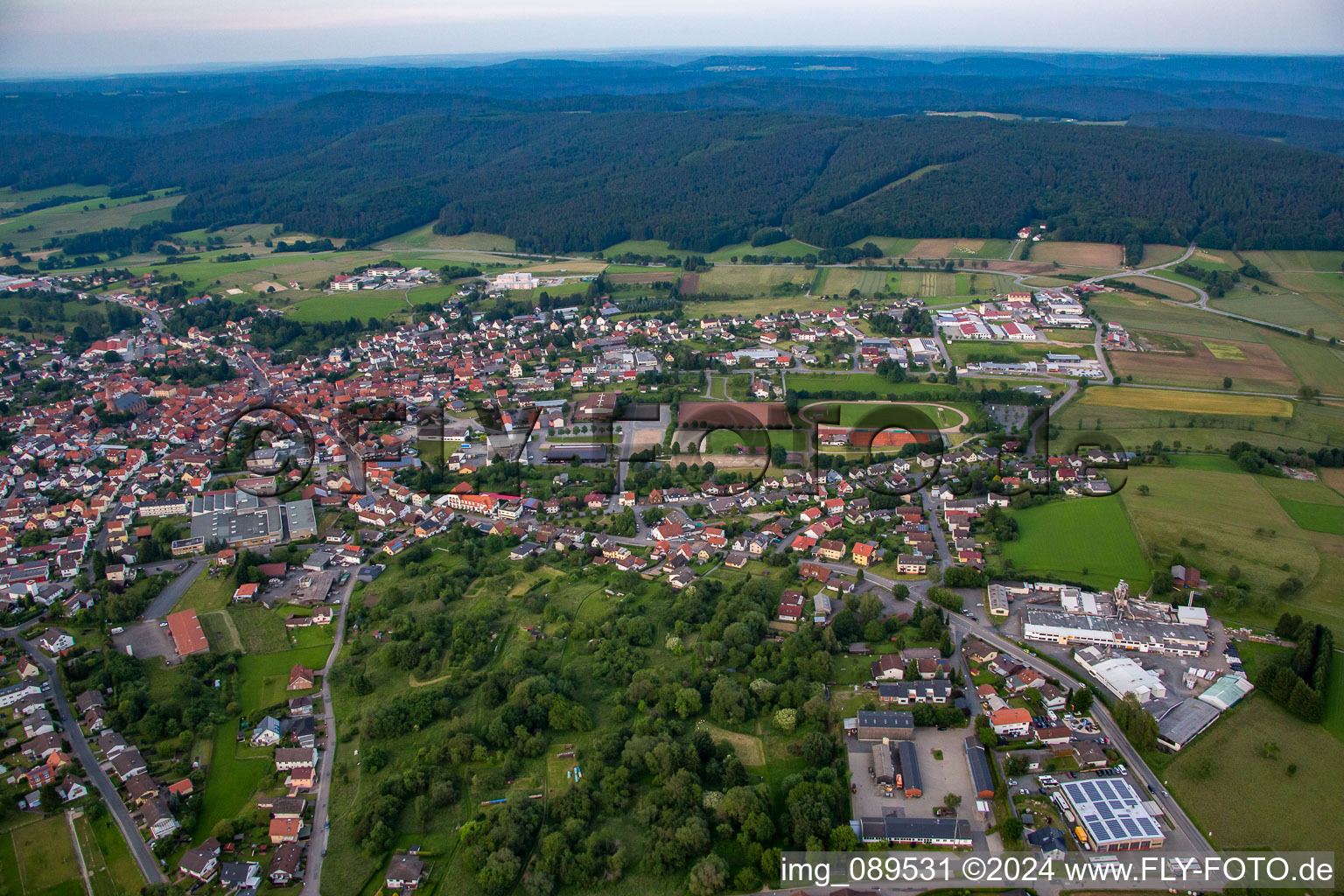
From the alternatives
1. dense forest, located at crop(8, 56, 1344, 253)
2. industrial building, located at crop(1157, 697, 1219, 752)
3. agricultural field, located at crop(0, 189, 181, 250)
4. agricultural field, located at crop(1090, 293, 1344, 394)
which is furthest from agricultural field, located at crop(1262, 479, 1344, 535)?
agricultural field, located at crop(0, 189, 181, 250)

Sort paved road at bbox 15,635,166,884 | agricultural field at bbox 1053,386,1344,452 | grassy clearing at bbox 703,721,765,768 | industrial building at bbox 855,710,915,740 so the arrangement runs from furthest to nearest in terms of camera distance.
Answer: agricultural field at bbox 1053,386,1344,452
industrial building at bbox 855,710,915,740
grassy clearing at bbox 703,721,765,768
paved road at bbox 15,635,166,884

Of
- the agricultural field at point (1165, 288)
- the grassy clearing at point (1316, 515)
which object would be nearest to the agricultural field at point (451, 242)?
the agricultural field at point (1165, 288)

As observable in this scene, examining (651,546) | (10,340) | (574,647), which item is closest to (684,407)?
(651,546)

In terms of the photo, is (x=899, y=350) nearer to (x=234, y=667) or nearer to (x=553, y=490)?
(x=553, y=490)

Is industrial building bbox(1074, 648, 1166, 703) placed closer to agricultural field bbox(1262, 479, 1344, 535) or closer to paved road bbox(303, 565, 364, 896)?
agricultural field bbox(1262, 479, 1344, 535)

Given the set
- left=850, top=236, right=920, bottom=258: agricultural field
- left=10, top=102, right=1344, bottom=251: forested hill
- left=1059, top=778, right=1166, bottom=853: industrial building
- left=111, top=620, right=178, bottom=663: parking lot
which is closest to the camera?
left=1059, top=778, right=1166, bottom=853: industrial building

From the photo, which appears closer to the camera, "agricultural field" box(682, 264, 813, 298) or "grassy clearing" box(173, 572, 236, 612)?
"grassy clearing" box(173, 572, 236, 612)

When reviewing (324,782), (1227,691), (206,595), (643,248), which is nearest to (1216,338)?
(1227,691)
